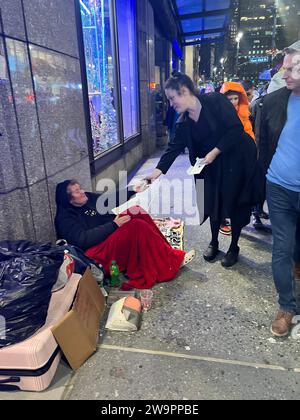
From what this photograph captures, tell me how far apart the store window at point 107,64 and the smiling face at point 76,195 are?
1.83 m

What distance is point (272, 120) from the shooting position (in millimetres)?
1891

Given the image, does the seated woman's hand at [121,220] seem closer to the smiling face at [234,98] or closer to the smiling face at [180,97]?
the smiling face at [180,97]

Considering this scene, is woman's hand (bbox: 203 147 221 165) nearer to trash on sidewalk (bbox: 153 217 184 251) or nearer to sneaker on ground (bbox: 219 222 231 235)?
trash on sidewalk (bbox: 153 217 184 251)

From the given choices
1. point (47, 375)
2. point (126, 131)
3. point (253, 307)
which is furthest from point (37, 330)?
point (126, 131)

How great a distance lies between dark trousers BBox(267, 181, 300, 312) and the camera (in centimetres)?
184

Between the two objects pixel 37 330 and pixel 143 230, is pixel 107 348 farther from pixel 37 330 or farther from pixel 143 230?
pixel 143 230

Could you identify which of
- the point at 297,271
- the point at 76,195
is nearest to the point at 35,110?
the point at 76,195

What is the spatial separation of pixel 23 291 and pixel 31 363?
0.37m

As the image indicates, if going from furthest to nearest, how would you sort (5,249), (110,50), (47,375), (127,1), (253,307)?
(127,1)
(110,50)
(253,307)
(5,249)
(47,375)

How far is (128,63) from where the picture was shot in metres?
6.48

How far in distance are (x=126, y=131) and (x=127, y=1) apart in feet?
8.61

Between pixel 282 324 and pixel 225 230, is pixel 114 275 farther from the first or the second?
pixel 225 230

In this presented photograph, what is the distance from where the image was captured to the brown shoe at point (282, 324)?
1.94 meters

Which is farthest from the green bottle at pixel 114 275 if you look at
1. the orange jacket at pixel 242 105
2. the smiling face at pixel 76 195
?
the orange jacket at pixel 242 105
